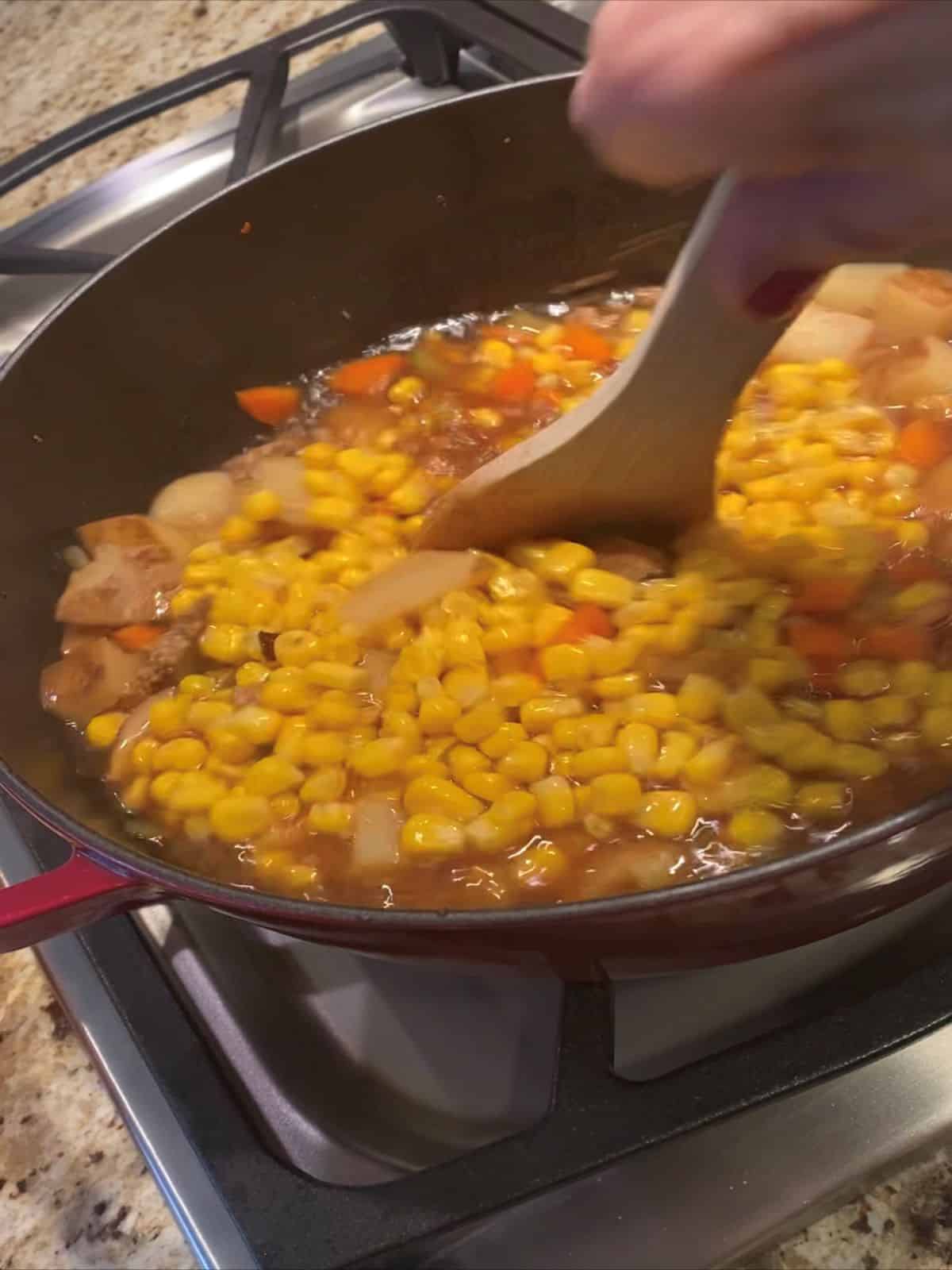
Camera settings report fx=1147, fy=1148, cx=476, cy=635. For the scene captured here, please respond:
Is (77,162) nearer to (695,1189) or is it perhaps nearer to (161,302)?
(161,302)

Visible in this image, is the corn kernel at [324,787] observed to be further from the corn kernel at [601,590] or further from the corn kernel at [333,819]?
the corn kernel at [601,590]

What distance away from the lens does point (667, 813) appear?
110cm

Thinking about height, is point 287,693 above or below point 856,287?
above

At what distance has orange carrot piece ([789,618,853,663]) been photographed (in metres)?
1.22

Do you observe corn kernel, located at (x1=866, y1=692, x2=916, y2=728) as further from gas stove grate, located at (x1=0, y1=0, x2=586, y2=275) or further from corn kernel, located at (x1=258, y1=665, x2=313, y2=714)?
gas stove grate, located at (x1=0, y1=0, x2=586, y2=275)

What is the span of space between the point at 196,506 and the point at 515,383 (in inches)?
18.9

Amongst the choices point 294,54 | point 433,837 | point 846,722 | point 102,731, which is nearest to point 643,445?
point 846,722

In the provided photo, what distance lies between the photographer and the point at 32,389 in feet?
4.21

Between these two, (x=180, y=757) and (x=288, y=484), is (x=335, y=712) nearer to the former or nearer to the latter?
(x=180, y=757)

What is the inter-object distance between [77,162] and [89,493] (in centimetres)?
92

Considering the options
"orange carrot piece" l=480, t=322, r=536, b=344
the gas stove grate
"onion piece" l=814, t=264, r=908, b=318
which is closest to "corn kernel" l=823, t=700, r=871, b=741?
"onion piece" l=814, t=264, r=908, b=318

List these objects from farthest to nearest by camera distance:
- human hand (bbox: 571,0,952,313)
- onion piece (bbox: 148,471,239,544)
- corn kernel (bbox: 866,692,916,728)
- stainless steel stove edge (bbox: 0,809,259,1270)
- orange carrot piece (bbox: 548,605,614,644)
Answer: onion piece (bbox: 148,471,239,544), orange carrot piece (bbox: 548,605,614,644), corn kernel (bbox: 866,692,916,728), stainless steel stove edge (bbox: 0,809,259,1270), human hand (bbox: 571,0,952,313)

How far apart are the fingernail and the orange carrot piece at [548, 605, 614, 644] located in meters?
0.51

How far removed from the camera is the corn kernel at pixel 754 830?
1.08 m
